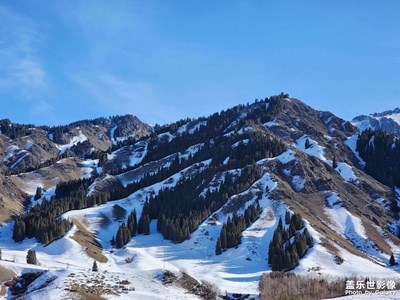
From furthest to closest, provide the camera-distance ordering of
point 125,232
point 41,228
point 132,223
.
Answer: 1. point 132,223
2. point 125,232
3. point 41,228

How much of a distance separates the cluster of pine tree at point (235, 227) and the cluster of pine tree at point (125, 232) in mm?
34934

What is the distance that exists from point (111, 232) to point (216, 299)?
300 ft

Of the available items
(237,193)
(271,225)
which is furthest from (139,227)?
(271,225)

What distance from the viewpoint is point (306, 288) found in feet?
317

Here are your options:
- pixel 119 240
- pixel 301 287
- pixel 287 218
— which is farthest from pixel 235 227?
pixel 301 287

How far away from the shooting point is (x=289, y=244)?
135 meters

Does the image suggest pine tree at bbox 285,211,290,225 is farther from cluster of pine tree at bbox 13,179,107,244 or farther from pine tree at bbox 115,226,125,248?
cluster of pine tree at bbox 13,179,107,244

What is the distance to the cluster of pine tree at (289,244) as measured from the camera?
125 meters

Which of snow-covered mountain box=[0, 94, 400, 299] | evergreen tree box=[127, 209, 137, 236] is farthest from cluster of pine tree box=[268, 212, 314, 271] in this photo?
evergreen tree box=[127, 209, 137, 236]

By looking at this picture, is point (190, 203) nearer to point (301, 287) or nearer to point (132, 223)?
point (132, 223)

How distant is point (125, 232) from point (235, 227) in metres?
39.7

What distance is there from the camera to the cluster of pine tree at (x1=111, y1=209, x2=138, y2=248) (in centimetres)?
15546

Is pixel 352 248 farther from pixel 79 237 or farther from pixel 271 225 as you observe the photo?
pixel 79 237

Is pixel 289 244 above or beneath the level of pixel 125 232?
beneath
